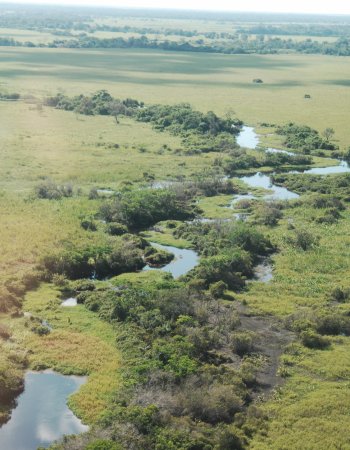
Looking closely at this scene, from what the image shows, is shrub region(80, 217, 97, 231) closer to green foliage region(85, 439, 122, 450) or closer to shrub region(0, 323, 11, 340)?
shrub region(0, 323, 11, 340)

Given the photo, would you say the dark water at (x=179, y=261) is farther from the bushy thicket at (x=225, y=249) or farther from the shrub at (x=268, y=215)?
the shrub at (x=268, y=215)

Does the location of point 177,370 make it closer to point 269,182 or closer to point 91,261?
point 91,261

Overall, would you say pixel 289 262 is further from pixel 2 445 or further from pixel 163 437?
pixel 2 445

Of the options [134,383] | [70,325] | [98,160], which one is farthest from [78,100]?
[134,383]

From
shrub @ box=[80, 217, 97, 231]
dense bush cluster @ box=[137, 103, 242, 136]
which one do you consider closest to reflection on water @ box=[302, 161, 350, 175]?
dense bush cluster @ box=[137, 103, 242, 136]

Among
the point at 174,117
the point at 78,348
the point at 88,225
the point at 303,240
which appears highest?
the point at 174,117

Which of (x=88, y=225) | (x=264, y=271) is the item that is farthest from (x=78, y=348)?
(x=88, y=225)
